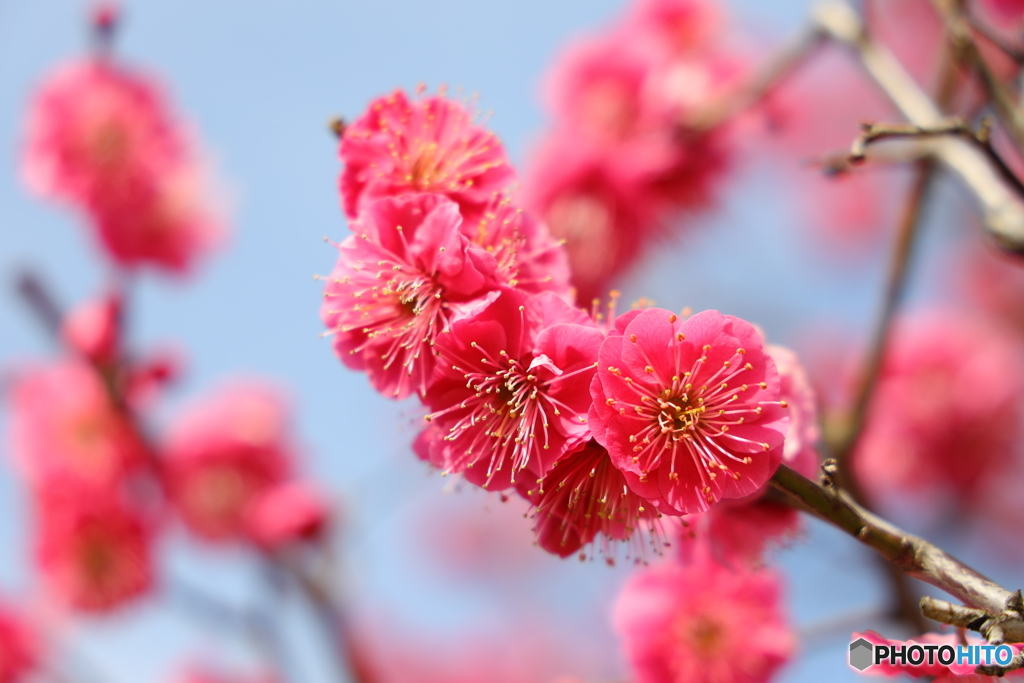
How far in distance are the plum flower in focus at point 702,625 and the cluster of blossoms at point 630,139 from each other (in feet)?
3.72

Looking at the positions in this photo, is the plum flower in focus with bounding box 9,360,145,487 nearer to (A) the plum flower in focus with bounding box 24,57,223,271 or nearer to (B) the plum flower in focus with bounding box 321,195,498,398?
(A) the plum flower in focus with bounding box 24,57,223,271

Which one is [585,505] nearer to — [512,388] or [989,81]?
[512,388]

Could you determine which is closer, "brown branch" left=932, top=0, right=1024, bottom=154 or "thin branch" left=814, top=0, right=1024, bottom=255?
"thin branch" left=814, top=0, right=1024, bottom=255

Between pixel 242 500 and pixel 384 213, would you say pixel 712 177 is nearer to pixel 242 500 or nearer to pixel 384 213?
pixel 384 213

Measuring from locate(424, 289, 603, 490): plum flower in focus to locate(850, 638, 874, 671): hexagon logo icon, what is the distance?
0.58 m

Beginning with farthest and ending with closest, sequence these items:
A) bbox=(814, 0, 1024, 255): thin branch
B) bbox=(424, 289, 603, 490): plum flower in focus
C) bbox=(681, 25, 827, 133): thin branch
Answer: bbox=(681, 25, 827, 133): thin branch → bbox=(814, 0, 1024, 255): thin branch → bbox=(424, 289, 603, 490): plum flower in focus

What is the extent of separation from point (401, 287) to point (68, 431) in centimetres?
317

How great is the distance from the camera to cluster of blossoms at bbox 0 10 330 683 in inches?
134

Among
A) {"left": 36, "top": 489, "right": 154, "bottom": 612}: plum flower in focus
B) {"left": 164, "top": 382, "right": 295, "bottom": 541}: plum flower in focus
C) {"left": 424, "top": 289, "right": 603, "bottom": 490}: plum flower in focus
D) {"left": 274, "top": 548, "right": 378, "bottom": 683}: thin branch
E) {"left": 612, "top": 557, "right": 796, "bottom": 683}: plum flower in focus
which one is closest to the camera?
{"left": 424, "top": 289, "right": 603, "bottom": 490}: plum flower in focus

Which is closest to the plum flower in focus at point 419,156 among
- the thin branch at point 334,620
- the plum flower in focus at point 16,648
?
the thin branch at point 334,620

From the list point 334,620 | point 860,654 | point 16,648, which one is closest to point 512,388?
point 860,654

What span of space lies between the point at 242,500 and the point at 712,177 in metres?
2.80

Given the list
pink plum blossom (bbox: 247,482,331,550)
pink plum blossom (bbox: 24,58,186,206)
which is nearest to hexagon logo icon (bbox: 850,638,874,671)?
pink plum blossom (bbox: 247,482,331,550)

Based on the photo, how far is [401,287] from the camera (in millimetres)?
1318
